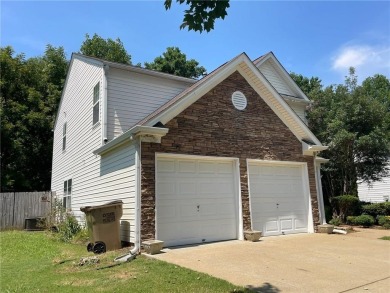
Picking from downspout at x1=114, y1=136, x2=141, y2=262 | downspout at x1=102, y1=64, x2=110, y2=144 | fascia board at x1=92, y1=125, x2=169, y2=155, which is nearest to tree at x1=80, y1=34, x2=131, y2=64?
downspout at x1=102, y1=64, x2=110, y2=144

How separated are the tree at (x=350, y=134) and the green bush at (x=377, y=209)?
2.02 meters

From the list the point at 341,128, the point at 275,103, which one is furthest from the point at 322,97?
the point at 275,103

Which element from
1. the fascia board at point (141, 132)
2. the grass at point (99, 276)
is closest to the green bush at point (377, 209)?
the fascia board at point (141, 132)

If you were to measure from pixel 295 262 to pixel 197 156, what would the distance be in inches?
165

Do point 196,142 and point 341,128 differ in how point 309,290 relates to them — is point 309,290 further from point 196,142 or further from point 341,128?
point 341,128

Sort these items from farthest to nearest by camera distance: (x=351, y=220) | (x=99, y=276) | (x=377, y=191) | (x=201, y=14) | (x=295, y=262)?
(x=377, y=191), (x=351, y=220), (x=295, y=262), (x=99, y=276), (x=201, y=14)

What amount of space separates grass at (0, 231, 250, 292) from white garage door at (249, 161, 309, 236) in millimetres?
4833

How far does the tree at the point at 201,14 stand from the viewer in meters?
4.71

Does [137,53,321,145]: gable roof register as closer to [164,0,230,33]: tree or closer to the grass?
the grass

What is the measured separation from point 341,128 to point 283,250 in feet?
39.5

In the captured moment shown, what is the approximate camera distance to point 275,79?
1880 cm

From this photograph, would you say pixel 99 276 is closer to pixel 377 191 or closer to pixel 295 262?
pixel 295 262

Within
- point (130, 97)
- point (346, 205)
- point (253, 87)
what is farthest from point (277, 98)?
point (346, 205)

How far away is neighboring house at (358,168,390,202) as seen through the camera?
28125 millimetres
